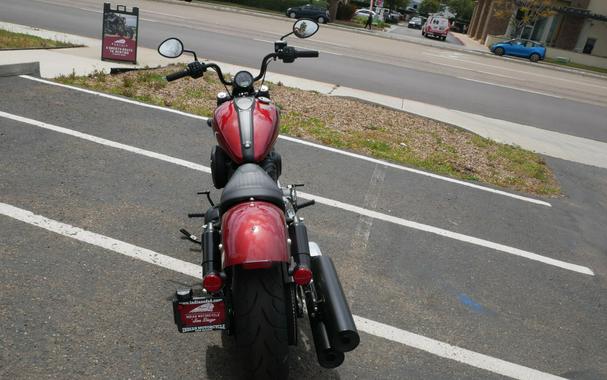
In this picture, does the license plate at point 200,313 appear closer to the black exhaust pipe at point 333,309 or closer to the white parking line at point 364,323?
the black exhaust pipe at point 333,309

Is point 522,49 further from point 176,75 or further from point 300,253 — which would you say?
point 300,253

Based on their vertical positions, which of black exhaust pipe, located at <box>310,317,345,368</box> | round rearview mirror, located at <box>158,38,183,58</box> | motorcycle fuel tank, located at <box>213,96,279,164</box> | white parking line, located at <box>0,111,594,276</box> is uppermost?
round rearview mirror, located at <box>158,38,183,58</box>

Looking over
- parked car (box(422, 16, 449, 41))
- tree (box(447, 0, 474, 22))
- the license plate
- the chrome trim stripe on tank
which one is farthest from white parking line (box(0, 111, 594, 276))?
tree (box(447, 0, 474, 22))

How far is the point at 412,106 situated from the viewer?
1158 cm

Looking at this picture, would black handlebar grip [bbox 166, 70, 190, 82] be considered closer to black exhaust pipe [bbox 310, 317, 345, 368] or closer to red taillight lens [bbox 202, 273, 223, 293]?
red taillight lens [bbox 202, 273, 223, 293]

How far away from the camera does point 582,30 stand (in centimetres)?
4069

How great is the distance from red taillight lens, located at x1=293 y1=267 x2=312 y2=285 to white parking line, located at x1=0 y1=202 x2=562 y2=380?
3.64 ft

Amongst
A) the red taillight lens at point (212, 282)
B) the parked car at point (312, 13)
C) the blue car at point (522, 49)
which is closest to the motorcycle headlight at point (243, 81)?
the red taillight lens at point (212, 282)

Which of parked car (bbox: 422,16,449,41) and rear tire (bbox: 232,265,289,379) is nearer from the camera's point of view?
rear tire (bbox: 232,265,289,379)

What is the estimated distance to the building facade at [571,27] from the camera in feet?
129

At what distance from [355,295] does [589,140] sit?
9.82m

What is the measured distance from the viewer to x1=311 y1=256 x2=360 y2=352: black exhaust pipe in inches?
101

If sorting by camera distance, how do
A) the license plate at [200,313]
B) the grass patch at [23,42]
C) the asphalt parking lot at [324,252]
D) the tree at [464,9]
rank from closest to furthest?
1. the license plate at [200,313]
2. the asphalt parking lot at [324,252]
3. the grass patch at [23,42]
4. the tree at [464,9]

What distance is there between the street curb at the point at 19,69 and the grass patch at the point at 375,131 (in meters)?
0.49
